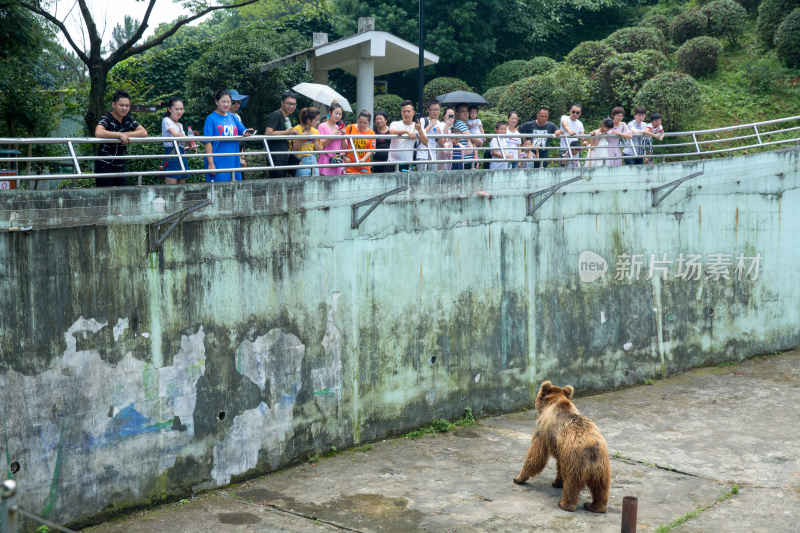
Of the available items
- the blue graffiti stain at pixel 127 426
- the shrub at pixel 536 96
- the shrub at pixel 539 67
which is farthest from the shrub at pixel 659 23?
the blue graffiti stain at pixel 127 426

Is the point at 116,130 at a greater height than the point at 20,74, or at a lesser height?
lesser

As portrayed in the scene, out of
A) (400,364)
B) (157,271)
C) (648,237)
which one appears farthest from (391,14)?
(157,271)

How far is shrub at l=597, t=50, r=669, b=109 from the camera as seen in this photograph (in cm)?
2295

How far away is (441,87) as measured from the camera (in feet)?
80.7

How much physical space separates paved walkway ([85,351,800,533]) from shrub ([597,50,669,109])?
1187cm

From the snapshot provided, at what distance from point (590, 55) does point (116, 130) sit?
18555 millimetres

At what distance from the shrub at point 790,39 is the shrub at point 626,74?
11.8 ft

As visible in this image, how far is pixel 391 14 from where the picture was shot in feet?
83.9

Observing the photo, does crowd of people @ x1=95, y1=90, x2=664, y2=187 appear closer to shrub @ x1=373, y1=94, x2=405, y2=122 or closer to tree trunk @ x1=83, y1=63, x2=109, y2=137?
tree trunk @ x1=83, y1=63, x2=109, y2=137

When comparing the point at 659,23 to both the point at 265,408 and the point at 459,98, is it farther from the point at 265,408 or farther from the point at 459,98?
the point at 265,408

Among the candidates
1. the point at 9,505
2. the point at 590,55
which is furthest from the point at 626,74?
the point at 9,505

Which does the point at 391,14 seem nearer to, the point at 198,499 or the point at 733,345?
the point at 733,345

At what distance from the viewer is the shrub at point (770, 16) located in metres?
24.9

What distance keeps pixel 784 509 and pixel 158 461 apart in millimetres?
7059
